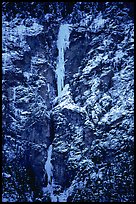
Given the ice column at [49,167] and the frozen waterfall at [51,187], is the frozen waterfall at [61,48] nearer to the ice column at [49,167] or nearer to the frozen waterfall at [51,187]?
the ice column at [49,167]

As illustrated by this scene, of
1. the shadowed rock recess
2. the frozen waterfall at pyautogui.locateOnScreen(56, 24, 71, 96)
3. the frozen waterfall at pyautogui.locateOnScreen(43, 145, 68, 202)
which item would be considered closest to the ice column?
the frozen waterfall at pyautogui.locateOnScreen(43, 145, 68, 202)

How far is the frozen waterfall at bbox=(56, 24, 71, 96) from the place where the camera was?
51562 mm

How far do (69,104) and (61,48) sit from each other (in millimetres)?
10957

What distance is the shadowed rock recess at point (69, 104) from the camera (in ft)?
146

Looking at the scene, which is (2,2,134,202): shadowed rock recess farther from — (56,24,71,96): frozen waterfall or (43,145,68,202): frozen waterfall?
(56,24,71,96): frozen waterfall

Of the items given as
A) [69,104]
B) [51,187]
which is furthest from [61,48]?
[51,187]

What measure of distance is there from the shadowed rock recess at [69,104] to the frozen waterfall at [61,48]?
1.34 feet

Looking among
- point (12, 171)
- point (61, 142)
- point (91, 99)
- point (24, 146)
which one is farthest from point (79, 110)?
point (12, 171)

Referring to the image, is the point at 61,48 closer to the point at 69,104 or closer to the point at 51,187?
the point at 69,104

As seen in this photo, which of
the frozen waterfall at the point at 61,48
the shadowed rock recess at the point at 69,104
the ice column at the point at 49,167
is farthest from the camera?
the frozen waterfall at the point at 61,48

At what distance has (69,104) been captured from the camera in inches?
1933

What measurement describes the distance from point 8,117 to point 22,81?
6828mm

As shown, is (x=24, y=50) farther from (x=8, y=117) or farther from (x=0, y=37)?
(x=8, y=117)

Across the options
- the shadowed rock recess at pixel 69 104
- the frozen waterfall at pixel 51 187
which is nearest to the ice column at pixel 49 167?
the frozen waterfall at pixel 51 187
